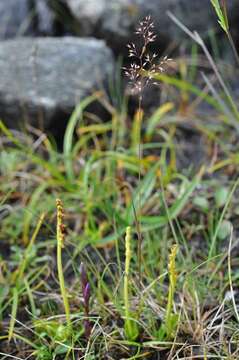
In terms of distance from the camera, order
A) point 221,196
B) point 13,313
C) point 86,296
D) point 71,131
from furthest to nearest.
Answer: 1. point 71,131
2. point 221,196
3. point 13,313
4. point 86,296

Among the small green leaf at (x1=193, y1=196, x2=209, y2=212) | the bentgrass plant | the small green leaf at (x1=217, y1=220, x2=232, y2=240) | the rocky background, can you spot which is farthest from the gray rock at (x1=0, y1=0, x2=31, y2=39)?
the small green leaf at (x1=217, y1=220, x2=232, y2=240)

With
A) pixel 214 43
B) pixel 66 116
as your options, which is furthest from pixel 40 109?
pixel 214 43

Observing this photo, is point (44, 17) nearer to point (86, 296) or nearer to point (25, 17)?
point (25, 17)

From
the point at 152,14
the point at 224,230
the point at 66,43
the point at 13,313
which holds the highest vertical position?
the point at 152,14

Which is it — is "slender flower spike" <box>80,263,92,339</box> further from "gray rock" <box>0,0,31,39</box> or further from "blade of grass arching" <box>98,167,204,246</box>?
"gray rock" <box>0,0,31,39</box>

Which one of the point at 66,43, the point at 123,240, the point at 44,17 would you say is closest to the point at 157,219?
the point at 123,240

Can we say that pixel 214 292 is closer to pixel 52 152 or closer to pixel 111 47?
pixel 52 152
